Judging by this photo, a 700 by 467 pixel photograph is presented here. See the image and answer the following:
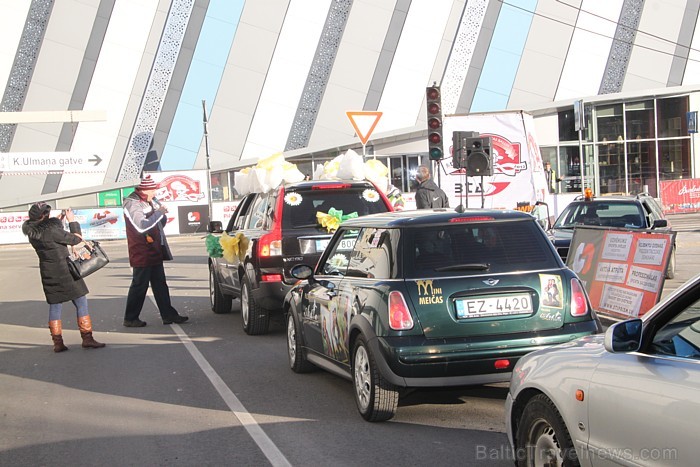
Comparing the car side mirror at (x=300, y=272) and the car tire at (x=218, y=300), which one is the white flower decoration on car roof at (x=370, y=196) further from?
the car tire at (x=218, y=300)

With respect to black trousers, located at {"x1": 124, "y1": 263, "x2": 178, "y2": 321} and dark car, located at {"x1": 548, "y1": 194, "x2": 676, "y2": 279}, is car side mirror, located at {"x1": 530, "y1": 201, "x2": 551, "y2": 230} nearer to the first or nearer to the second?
dark car, located at {"x1": 548, "y1": 194, "x2": 676, "y2": 279}

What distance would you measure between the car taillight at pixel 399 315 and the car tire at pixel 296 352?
7.78 ft

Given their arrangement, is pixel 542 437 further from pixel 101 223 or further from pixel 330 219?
pixel 101 223

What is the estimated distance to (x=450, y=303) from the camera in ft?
20.5

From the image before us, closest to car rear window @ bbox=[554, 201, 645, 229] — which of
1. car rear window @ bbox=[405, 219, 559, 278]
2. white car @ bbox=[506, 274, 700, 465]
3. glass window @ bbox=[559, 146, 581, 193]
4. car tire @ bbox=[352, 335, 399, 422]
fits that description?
car rear window @ bbox=[405, 219, 559, 278]

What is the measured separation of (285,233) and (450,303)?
4667mm

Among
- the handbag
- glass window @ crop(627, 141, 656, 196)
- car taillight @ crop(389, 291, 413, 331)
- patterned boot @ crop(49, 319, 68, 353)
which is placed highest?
glass window @ crop(627, 141, 656, 196)

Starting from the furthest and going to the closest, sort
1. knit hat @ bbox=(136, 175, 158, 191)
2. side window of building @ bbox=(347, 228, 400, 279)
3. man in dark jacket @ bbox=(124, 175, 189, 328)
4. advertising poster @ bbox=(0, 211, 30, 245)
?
advertising poster @ bbox=(0, 211, 30, 245)
knit hat @ bbox=(136, 175, 158, 191)
man in dark jacket @ bbox=(124, 175, 189, 328)
side window of building @ bbox=(347, 228, 400, 279)

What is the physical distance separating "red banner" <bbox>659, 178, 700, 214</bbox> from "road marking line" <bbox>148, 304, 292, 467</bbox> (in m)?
31.5

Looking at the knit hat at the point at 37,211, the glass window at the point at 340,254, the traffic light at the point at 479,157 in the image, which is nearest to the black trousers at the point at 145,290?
the knit hat at the point at 37,211

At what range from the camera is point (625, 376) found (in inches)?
146

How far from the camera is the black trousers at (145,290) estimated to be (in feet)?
40.9

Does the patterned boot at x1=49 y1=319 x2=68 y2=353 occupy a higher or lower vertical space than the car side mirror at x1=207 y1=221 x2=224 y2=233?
lower

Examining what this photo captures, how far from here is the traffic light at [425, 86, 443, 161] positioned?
16922 millimetres
